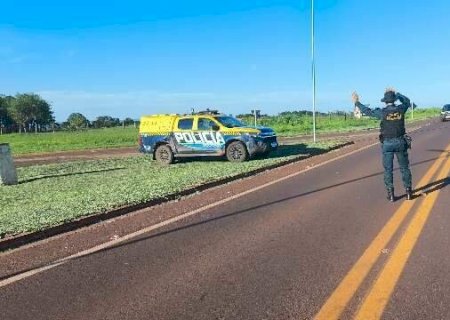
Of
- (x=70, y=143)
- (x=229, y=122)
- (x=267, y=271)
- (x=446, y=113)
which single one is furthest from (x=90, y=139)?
(x=267, y=271)

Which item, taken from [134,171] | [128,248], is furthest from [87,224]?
[134,171]

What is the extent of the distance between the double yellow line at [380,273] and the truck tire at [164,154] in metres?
13.2

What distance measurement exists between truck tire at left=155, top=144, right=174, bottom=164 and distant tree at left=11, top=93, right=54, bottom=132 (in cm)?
10037

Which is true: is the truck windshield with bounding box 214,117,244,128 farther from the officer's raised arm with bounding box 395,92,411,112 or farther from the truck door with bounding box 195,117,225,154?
→ the officer's raised arm with bounding box 395,92,411,112

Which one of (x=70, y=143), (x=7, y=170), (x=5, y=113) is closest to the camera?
(x=7, y=170)

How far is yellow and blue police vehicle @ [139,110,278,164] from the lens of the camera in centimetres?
2038

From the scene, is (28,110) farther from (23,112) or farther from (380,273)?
(380,273)

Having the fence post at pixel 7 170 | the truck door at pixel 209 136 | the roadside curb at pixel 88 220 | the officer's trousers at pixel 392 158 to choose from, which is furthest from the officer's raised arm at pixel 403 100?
the fence post at pixel 7 170

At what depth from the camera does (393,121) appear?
31.8ft

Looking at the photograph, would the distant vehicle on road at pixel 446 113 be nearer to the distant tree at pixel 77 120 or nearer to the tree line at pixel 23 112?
the distant tree at pixel 77 120

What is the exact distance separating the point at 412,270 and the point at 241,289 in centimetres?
169

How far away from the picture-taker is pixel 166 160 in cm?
2138

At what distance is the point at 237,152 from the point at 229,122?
4.41 feet

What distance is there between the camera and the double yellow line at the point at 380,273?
4547mm
